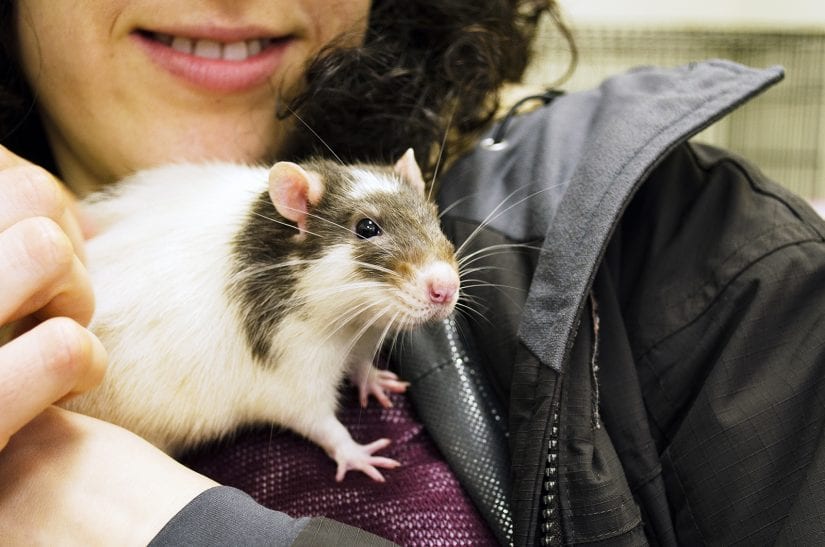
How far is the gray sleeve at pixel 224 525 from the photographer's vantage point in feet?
2.52

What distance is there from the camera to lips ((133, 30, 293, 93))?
1.11m

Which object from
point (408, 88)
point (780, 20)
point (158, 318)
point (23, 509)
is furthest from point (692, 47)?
point (23, 509)

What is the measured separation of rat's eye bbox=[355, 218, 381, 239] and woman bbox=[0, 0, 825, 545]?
15 cm

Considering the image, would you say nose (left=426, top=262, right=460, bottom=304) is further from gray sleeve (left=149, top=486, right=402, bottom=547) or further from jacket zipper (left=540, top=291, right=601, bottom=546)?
gray sleeve (left=149, top=486, right=402, bottom=547)

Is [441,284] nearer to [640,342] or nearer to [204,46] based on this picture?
[640,342]

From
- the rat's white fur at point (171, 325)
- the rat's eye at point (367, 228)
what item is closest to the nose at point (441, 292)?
the rat's eye at point (367, 228)

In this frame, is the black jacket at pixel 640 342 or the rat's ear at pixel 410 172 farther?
the rat's ear at pixel 410 172

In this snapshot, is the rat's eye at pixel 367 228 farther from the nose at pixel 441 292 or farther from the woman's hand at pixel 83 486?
the woman's hand at pixel 83 486

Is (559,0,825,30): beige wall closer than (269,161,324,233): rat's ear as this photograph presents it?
No

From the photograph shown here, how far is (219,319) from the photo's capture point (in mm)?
1003

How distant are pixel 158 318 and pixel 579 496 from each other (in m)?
0.56

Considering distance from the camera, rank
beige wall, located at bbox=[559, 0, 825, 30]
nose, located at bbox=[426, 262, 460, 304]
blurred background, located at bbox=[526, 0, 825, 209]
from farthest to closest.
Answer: beige wall, located at bbox=[559, 0, 825, 30], blurred background, located at bbox=[526, 0, 825, 209], nose, located at bbox=[426, 262, 460, 304]

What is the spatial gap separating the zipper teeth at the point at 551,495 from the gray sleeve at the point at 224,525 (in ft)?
0.95

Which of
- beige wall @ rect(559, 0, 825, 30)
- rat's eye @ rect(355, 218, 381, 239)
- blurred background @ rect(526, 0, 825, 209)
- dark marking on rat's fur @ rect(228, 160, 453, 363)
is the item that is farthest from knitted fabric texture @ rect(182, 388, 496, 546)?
beige wall @ rect(559, 0, 825, 30)
